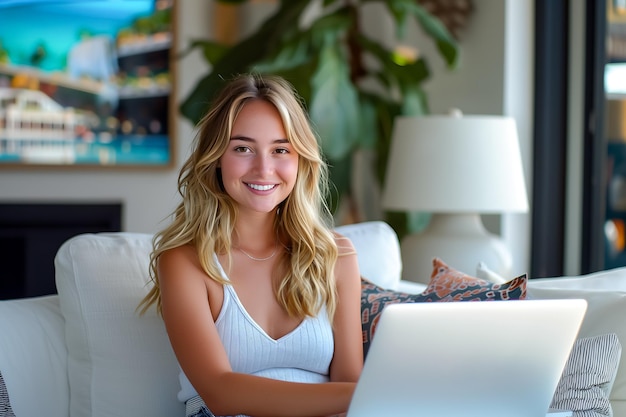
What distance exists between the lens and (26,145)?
520 cm

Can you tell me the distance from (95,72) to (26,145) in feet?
1.72

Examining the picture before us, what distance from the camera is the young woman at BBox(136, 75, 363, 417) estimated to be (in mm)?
1926

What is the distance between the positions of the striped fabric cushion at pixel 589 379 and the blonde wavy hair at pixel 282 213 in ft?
1.59

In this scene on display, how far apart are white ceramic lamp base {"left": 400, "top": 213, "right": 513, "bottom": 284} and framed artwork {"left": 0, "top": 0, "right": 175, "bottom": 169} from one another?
2.18 meters

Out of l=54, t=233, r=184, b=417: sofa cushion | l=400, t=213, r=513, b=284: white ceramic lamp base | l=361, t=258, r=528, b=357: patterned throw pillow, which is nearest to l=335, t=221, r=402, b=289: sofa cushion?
l=361, t=258, r=528, b=357: patterned throw pillow

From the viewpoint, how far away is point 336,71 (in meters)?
4.01

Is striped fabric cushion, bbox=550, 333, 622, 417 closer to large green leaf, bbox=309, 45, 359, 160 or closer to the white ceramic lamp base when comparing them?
the white ceramic lamp base

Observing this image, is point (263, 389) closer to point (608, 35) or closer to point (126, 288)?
point (126, 288)

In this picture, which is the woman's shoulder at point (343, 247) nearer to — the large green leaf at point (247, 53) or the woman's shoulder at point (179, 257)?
the woman's shoulder at point (179, 257)

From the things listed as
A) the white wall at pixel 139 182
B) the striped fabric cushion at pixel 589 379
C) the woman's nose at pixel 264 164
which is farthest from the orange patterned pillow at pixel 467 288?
the white wall at pixel 139 182

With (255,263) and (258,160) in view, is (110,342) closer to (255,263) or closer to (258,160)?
(255,263)

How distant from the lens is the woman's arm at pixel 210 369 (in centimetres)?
176

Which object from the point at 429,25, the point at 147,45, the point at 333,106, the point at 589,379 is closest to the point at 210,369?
the point at 589,379

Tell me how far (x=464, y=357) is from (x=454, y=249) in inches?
69.6
